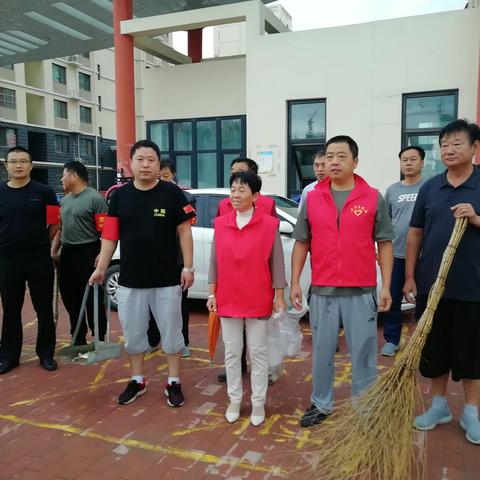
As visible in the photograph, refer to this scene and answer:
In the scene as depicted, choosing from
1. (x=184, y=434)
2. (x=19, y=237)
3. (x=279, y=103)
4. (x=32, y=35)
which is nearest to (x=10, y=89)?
(x=32, y=35)

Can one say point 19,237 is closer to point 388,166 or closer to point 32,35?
point 388,166

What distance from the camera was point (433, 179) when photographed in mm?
3133

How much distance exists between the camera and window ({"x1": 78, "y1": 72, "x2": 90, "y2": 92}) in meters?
39.8

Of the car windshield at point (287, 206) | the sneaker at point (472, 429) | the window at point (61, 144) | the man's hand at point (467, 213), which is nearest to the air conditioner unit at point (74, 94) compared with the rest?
the window at point (61, 144)

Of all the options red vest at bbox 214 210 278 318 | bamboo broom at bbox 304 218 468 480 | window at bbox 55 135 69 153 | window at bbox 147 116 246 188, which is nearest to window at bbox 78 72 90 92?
window at bbox 55 135 69 153

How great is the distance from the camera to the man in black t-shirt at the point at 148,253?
3500 millimetres

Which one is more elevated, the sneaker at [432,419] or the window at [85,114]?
the window at [85,114]

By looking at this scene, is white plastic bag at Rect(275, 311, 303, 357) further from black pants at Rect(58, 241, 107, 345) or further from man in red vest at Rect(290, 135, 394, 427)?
black pants at Rect(58, 241, 107, 345)

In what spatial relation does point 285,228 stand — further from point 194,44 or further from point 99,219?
point 194,44

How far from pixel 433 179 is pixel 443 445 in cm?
165

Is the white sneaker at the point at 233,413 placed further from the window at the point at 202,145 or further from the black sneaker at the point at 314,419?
the window at the point at 202,145

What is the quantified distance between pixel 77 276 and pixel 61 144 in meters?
35.9

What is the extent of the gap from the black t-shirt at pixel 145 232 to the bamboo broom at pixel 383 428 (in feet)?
5.25

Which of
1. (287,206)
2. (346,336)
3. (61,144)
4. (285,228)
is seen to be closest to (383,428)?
(346,336)
